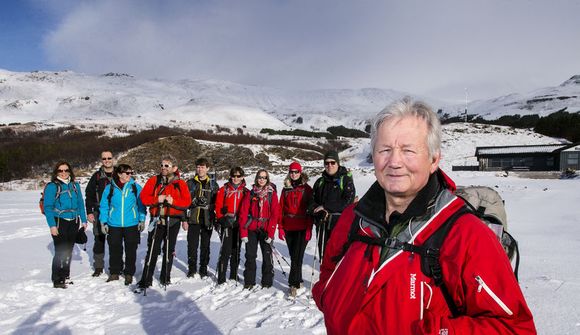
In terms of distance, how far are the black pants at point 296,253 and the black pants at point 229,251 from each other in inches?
43.3

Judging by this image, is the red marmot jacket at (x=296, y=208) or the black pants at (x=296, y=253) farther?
the red marmot jacket at (x=296, y=208)

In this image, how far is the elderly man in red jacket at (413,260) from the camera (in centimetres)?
140

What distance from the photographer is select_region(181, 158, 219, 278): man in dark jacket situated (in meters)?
7.35

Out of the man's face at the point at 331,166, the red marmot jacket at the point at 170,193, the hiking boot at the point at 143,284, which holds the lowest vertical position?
the hiking boot at the point at 143,284

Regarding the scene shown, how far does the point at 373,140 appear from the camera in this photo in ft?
6.07

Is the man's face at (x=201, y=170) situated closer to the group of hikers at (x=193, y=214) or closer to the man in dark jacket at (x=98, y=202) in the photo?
the group of hikers at (x=193, y=214)

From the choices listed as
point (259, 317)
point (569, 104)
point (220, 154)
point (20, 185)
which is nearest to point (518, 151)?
point (220, 154)

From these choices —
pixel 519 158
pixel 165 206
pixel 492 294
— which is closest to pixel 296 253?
pixel 165 206

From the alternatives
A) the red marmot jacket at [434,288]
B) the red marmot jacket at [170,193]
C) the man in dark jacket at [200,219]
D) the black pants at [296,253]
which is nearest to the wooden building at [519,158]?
the black pants at [296,253]

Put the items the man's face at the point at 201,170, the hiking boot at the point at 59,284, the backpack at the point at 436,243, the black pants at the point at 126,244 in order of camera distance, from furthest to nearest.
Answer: the man's face at the point at 201,170, the black pants at the point at 126,244, the hiking boot at the point at 59,284, the backpack at the point at 436,243

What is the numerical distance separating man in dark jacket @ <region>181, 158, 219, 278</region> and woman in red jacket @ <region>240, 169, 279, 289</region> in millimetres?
1185

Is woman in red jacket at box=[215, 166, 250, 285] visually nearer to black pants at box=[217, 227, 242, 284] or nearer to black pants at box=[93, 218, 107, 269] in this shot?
black pants at box=[217, 227, 242, 284]

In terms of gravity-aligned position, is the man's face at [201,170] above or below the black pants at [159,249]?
above

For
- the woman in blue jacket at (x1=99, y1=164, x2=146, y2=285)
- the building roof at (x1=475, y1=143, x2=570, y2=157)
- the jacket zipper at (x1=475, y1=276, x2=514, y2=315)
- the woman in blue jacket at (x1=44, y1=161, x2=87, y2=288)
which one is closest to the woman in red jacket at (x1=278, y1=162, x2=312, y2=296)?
the woman in blue jacket at (x1=99, y1=164, x2=146, y2=285)
